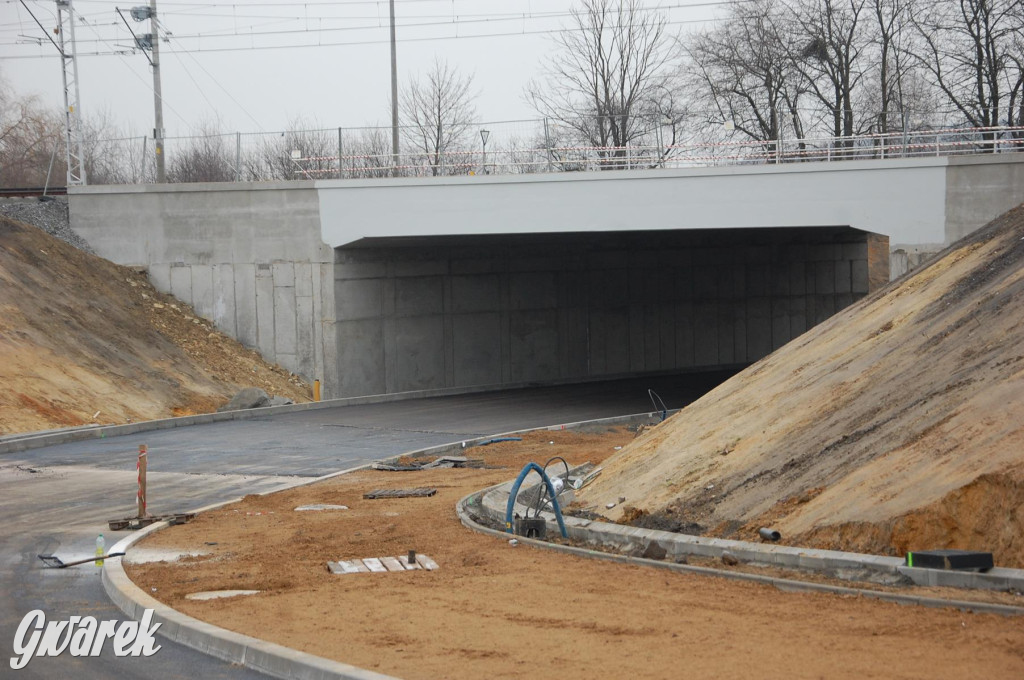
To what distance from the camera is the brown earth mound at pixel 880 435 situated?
31.7ft

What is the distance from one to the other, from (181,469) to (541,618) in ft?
43.1

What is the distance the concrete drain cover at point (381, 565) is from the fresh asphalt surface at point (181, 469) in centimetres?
229

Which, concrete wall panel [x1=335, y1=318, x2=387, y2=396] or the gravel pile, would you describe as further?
the gravel pile

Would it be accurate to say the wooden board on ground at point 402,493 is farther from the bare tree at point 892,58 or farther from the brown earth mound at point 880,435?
the bare tree at point 892,58

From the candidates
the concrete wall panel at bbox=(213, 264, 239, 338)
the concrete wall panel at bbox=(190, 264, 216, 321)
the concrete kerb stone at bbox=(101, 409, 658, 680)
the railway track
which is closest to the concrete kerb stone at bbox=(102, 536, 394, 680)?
the concrete kerb stone at bbox=(101, 409, 658, 680)

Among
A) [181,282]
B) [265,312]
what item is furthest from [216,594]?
[181,282]

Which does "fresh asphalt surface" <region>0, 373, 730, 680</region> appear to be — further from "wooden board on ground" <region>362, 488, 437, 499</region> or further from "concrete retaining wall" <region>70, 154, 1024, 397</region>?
"concrete retaining wall" <region>70, 154, 1024, 397</region>

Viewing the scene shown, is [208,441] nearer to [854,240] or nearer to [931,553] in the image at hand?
[931,553]

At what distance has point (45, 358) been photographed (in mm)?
27750

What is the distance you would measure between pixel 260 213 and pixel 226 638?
26393mm

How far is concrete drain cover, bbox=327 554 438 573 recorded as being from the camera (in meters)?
10.8

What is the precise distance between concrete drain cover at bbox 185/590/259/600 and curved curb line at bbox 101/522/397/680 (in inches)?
13.9

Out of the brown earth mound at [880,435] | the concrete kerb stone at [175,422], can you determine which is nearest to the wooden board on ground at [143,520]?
the brown earth mound at [880,435]

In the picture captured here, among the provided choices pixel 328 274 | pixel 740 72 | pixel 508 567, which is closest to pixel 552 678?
pixel 508 567
